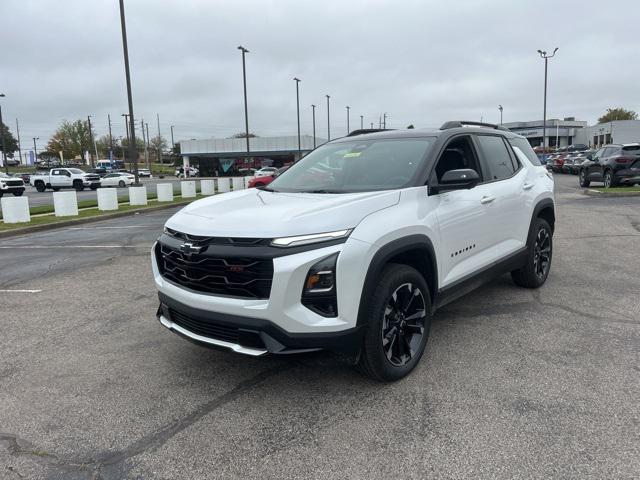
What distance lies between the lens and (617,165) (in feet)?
62.1

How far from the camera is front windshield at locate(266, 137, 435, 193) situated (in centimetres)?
402

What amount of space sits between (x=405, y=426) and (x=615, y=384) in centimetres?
160

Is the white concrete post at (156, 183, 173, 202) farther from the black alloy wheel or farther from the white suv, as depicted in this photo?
the black alloy wheel

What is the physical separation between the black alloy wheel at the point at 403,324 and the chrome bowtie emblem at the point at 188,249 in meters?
1.31

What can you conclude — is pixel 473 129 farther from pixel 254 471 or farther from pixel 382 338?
pixel 254 471

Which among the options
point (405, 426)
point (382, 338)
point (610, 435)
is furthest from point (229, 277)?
point (610, 435)

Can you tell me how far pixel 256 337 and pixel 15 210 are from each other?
43.3ft

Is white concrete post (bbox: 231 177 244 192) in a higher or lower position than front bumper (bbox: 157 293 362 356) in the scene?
lower

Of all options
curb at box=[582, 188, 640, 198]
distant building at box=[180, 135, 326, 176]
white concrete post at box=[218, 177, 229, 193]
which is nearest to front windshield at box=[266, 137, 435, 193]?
curb at box=[582, 188, 640, 198]

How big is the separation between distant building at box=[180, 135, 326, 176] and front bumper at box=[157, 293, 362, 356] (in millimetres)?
64321

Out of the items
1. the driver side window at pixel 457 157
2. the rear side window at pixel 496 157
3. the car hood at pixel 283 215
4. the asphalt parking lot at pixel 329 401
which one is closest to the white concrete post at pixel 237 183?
the asphalt parking lot at pixel 329 401

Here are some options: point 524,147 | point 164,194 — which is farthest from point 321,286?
point 164,194

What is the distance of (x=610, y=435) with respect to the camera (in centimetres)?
289

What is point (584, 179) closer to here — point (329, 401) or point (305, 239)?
point (329, 401)
